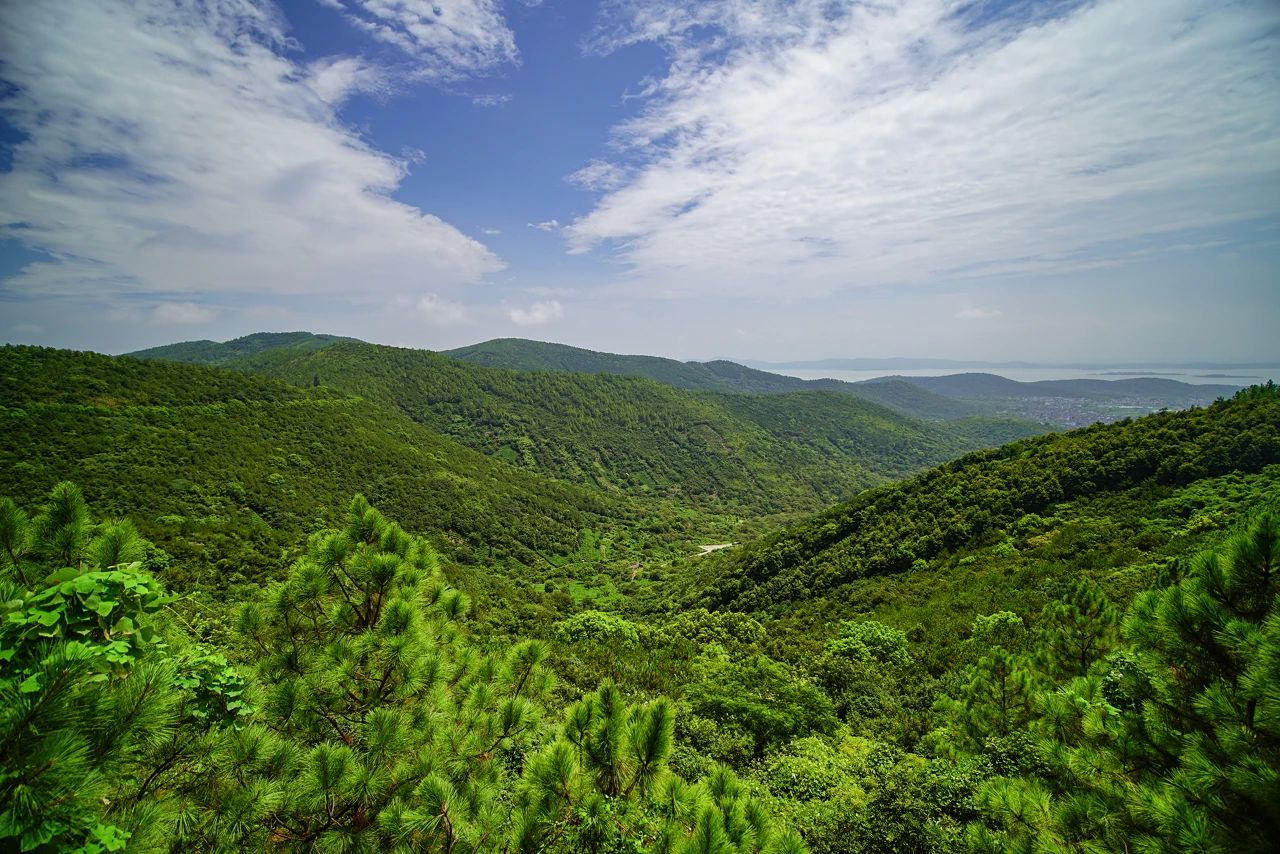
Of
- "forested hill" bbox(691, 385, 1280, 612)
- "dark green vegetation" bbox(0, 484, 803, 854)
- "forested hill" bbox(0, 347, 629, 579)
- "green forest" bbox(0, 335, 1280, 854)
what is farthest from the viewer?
"forested hill" bbox(0, 347, 629, 579)

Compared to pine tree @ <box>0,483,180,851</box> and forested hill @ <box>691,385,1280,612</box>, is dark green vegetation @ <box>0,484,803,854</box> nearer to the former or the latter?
pine tree @ <box>0,483,180,851</box>

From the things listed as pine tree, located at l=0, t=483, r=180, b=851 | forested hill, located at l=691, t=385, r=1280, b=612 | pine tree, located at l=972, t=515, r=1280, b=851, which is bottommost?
forested hill, located at l=691, t=385, r=1280, b=612

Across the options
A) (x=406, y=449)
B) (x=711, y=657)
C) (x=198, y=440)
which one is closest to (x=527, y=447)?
(x=406, y=449)

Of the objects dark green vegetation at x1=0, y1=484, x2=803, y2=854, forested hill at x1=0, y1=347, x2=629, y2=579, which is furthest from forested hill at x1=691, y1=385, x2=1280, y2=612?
forested hill at x1=0, y1=347, x2=629, y2=579

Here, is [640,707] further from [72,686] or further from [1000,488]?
[1000,488]

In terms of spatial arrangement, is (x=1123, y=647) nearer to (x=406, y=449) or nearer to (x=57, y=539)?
(x=57, y=539)

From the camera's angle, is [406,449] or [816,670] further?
[406,449]

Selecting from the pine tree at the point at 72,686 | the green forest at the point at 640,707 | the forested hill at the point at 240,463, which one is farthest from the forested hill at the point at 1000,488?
the forested hill at the point at 240,463

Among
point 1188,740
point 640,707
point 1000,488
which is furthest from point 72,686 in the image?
point 1000,488
